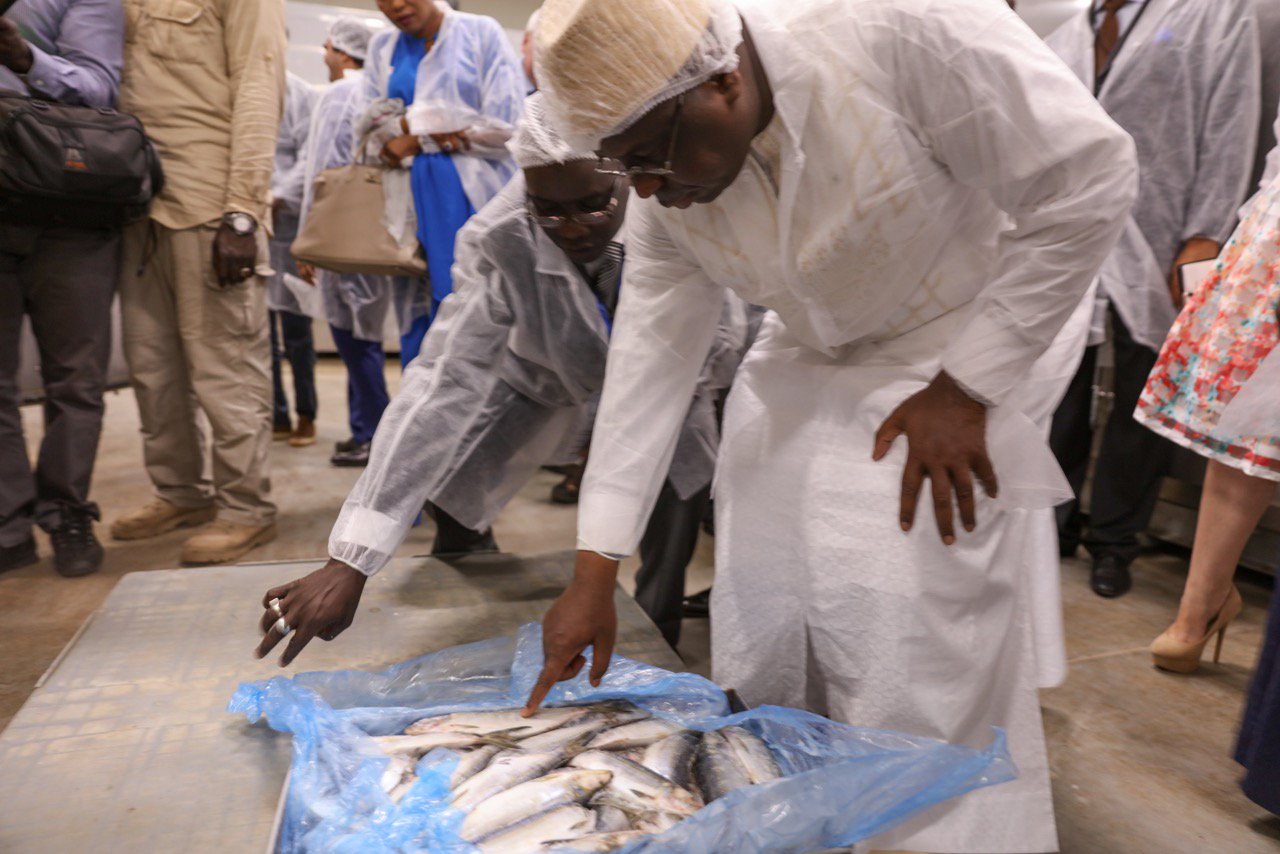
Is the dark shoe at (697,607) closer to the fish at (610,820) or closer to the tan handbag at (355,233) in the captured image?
the tan handbag at (355,233)

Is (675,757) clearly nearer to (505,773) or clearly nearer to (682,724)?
(682,724)

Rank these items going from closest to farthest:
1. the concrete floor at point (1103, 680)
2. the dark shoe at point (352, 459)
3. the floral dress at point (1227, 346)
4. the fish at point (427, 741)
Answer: the fish at point (427, 741)
the concrete floor at point (1103, 680)
the floral dress at point (1227, 346)
the dark shoe at point (352, 459)

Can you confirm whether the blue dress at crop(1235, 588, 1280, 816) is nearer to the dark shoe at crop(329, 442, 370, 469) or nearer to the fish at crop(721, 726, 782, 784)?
the fish at crop(721, 726, 782, 784)

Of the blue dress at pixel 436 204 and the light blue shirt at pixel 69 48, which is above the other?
the light blue shirt at pixel 69 48

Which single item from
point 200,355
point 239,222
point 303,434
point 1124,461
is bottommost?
point 303,434

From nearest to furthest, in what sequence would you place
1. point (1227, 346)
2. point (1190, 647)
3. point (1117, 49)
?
point (1227, 346)
point (1190, 647)
point (1117, 49)

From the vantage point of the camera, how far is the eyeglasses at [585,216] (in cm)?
150

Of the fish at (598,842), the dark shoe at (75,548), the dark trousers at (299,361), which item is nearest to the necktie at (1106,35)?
the fish at (598,842)

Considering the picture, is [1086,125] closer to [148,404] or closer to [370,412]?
[148,404]

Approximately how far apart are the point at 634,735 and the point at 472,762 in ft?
0.68

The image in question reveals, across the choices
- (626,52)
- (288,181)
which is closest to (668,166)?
(626,52)

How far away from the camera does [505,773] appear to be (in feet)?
3.29

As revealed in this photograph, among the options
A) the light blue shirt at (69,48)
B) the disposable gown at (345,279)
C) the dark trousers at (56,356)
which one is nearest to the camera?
the light blue shirt at (69,48)

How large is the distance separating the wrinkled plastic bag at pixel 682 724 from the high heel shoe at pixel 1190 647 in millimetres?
1293
